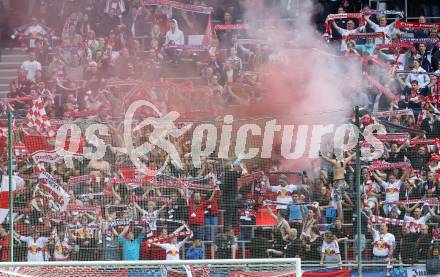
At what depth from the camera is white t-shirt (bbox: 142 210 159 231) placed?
1661 cm

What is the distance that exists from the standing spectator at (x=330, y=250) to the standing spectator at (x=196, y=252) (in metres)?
1.69

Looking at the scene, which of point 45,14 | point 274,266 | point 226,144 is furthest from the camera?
point 45,14

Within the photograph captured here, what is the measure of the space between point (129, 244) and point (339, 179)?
124 inches

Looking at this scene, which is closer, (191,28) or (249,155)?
(249,155)

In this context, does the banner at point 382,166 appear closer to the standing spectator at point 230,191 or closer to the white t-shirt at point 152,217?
the standing spectator at point 230,191

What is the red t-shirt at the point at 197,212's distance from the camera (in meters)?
16.5

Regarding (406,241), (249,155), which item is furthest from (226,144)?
(406,241)

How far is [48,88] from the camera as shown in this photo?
67.5ft

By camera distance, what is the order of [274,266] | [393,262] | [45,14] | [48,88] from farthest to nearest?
[45,14], [48,88], [393,262], [274,266]

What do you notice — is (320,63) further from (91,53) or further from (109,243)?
(109,243)

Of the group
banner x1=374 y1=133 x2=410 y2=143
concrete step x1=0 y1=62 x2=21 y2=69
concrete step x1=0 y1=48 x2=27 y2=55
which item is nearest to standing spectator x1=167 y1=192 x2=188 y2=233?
banner x1=374 y1=133 x2=410 y2=143

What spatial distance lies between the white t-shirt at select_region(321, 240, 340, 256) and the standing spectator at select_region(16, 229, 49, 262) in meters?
3.95

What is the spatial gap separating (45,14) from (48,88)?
92.1 inches

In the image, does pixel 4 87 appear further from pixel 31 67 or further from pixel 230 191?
pixel 230 191
